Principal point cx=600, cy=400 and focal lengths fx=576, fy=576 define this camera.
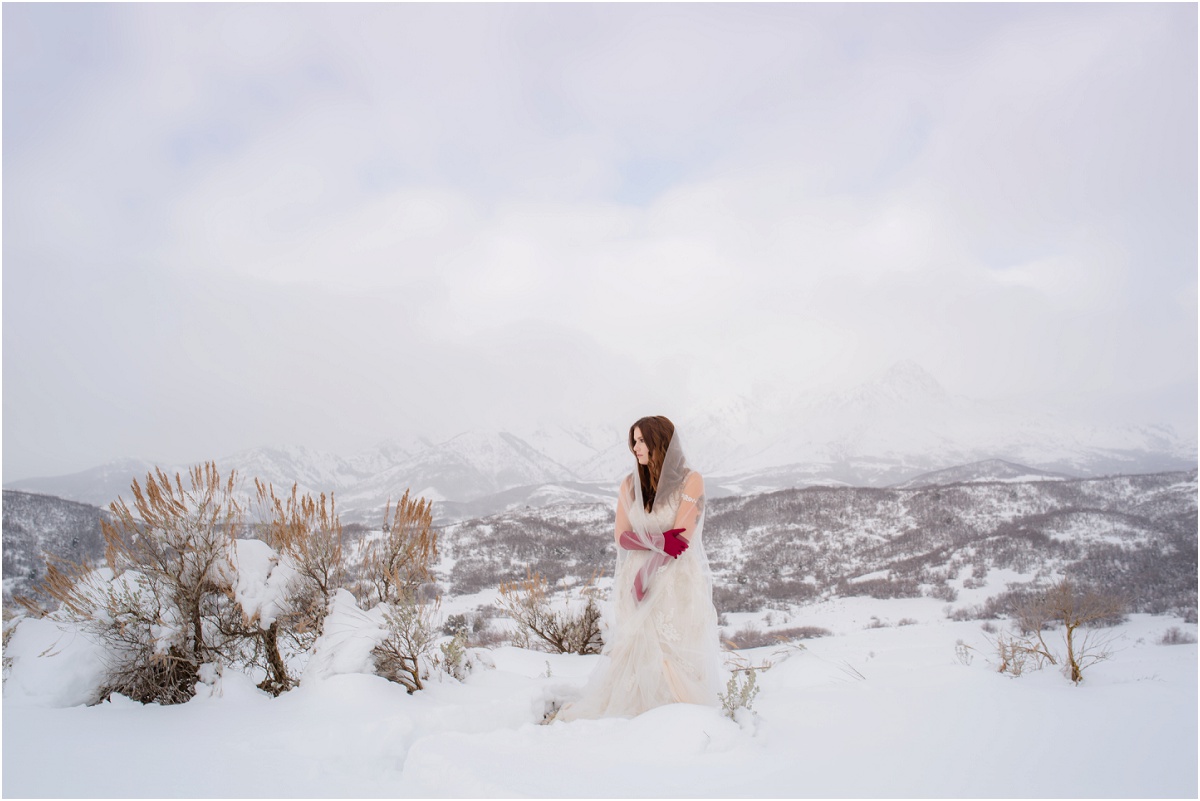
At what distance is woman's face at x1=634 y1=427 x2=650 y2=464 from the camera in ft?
12.1

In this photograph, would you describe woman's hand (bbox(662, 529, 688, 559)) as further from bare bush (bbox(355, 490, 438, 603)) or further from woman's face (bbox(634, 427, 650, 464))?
bare bush (bbox(355, 490, 438, 603))

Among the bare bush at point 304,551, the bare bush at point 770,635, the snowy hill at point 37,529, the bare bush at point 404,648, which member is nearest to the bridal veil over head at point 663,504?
the bare bush at point 404,648

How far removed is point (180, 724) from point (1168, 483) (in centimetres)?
6937

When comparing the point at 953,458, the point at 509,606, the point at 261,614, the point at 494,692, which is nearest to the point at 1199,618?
the point at 509,606

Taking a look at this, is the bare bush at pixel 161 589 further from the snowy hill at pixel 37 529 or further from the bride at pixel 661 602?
the snowy hill at pixel 37 529

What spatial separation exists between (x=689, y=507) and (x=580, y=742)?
1426 mm

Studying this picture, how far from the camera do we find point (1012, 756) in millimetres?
2809

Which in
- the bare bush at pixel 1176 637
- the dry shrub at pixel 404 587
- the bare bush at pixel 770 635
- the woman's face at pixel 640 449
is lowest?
the bare bush at pixel 1176 637

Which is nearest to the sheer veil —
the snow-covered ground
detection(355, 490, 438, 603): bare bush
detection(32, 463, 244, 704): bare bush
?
the snow-covered ground

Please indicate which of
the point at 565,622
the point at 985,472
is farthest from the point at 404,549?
the point at 985,472

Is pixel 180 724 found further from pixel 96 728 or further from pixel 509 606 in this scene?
pixel 509 606

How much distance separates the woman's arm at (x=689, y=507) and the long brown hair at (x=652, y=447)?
19 centimetres

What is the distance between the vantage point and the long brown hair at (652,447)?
3.69 meters

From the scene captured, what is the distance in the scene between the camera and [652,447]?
3686 mm
